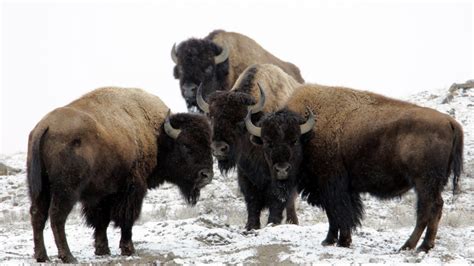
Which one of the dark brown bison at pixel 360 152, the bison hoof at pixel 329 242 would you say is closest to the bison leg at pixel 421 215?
the dark brown bison at pixel 360 152

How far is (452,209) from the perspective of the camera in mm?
13766

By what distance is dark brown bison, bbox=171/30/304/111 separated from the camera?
15.2 metres

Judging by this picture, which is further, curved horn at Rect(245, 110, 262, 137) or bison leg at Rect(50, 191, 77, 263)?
curved horn at Rect(245, 110, 262, 137)

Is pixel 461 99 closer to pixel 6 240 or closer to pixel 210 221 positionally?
pixel 210 221

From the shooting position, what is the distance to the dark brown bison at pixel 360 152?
29.7 ft

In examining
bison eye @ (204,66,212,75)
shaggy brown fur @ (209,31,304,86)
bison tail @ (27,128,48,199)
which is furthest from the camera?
shaggy brown fur @ (209,31,304,86)

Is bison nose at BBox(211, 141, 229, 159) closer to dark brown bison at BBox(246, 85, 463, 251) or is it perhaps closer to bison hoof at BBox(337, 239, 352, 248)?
dark brown bison at BBox(246, 85, 463, 251)

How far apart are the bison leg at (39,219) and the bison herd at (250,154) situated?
0.04 ft

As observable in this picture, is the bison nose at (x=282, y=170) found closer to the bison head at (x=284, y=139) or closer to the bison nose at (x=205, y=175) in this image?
the bison head at (x=284, y=139)

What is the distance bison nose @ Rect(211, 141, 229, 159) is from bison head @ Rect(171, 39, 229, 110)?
4157 millimetres

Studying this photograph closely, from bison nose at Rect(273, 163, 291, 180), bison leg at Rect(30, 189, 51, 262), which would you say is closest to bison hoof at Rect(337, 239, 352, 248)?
bison nose at Rect(273, 163, 291, 180)

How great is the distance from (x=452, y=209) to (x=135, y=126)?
Answer: 6205 mm

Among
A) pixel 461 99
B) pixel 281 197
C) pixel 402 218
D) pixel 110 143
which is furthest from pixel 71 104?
pixel 461 99

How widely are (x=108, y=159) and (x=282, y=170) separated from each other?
2026mm
